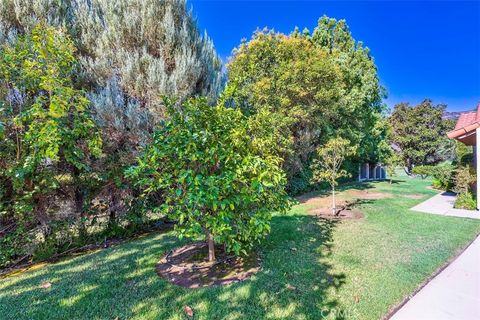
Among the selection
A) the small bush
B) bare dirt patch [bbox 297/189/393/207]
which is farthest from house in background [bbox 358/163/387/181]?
the small bush

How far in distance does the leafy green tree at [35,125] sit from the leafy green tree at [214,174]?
2.28 meters

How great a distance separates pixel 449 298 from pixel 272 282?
239cm

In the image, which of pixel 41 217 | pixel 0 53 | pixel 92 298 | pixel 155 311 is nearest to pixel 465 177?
pixel 155 311

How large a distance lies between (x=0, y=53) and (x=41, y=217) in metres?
3.33

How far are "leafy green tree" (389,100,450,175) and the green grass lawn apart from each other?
25.9 m

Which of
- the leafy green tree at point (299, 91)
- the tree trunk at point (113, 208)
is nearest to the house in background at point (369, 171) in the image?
the leafy green tree at point (299, 91)

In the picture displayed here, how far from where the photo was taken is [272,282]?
3490 mm

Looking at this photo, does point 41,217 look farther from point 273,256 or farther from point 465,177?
point 465,177

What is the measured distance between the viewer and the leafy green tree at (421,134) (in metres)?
26.9

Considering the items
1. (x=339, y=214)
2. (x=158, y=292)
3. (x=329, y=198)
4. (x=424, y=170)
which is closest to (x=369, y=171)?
(x=424, y=170)

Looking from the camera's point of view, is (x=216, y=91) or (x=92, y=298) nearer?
(x=92, y=298)

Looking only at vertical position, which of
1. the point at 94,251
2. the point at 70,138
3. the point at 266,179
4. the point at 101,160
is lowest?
the point at 94,251

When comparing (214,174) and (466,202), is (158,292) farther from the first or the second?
(466,202)

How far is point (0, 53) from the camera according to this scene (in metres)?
4.57
